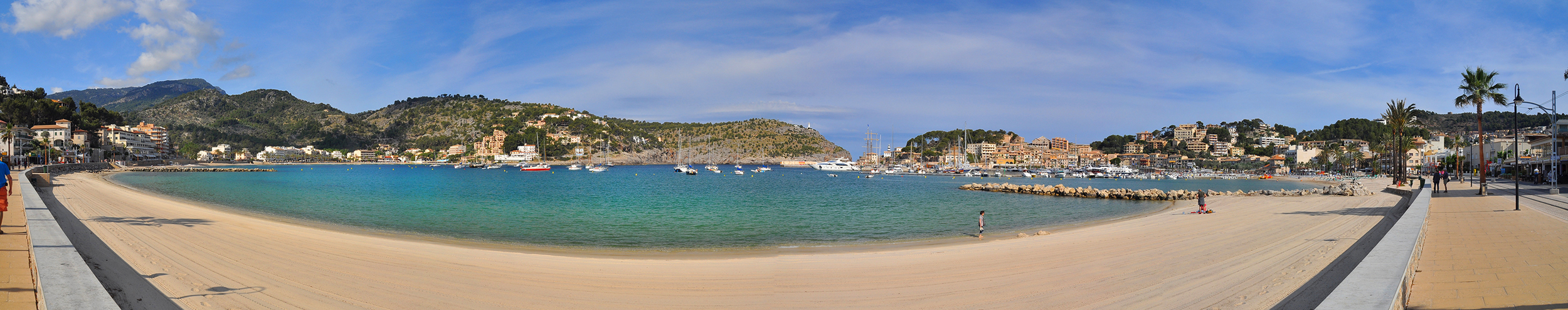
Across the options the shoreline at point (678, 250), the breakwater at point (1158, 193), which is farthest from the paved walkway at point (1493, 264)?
the breakwater at point (1158, 193)

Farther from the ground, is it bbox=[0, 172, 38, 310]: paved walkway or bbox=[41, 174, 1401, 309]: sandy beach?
bbox=[0, 172, 38, 310]: paved walkway

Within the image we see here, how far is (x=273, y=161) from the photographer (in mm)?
146625

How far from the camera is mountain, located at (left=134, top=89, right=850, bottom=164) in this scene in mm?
156125

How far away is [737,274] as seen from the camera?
8141mm

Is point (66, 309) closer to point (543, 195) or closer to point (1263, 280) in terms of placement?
point (1263, 280)

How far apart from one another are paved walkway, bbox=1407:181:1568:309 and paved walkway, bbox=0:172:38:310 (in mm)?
9354

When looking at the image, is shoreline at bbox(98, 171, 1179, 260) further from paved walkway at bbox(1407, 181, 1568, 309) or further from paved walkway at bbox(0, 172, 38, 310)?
paved walkway at bbox(1407, 181, 1568, 309)

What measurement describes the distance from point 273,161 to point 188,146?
19.8 metres

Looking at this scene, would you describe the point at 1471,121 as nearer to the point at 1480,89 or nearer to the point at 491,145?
the point at 1480,89

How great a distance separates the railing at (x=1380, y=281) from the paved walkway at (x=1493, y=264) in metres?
0.34

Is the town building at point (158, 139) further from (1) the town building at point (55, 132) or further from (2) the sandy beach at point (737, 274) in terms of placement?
(2) the sandy beach at point (737, 274)

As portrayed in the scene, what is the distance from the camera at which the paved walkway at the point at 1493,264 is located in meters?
4.59

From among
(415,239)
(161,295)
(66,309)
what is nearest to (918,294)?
(66,309)

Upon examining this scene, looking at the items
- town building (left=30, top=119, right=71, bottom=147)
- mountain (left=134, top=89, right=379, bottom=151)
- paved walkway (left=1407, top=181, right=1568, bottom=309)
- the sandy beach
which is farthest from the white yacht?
mountain (left=134, top=89, right=379, bottom=151)
